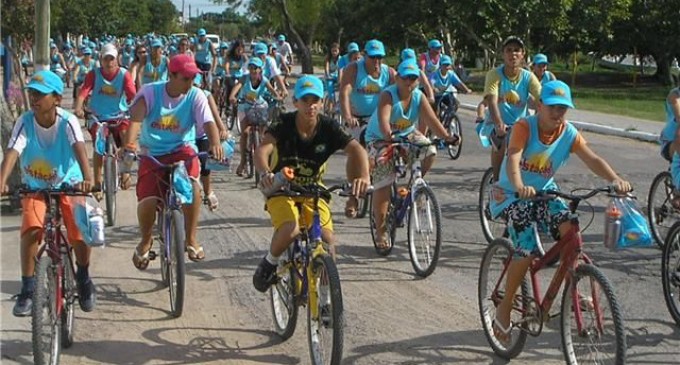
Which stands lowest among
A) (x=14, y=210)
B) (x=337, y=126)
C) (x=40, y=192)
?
(x=14, y=210)

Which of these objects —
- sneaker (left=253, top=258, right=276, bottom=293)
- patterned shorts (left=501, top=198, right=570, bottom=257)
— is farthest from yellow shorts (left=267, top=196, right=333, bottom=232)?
patterned shorts (left=501, top=198, right=570, bottom=257)

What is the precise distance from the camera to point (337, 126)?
259 inches

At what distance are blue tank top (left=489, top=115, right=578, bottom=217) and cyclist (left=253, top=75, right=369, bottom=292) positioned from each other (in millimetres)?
888

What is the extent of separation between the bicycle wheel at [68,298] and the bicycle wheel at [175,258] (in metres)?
0.86

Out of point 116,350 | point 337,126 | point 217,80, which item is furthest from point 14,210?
point 217,80

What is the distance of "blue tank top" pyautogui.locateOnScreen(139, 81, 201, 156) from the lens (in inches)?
314

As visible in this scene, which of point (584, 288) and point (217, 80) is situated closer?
point (584, 288)

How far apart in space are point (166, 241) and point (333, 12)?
2302 inches

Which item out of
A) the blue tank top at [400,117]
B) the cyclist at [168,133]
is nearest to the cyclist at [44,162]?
the cyclist at [168,133]

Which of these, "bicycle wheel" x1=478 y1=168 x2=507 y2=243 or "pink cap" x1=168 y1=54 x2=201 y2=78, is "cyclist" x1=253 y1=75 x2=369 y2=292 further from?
"bicycle wheel" x1=478 y1=168 x2=507 y2=243

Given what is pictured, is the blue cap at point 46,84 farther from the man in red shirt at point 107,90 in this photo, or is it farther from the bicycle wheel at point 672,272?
the man in red shirt at point 107,90

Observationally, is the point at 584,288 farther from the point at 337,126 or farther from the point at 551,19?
the point at 551,19

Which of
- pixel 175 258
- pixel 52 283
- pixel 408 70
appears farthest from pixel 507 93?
pixel 52 283

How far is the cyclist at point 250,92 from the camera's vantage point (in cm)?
1406
